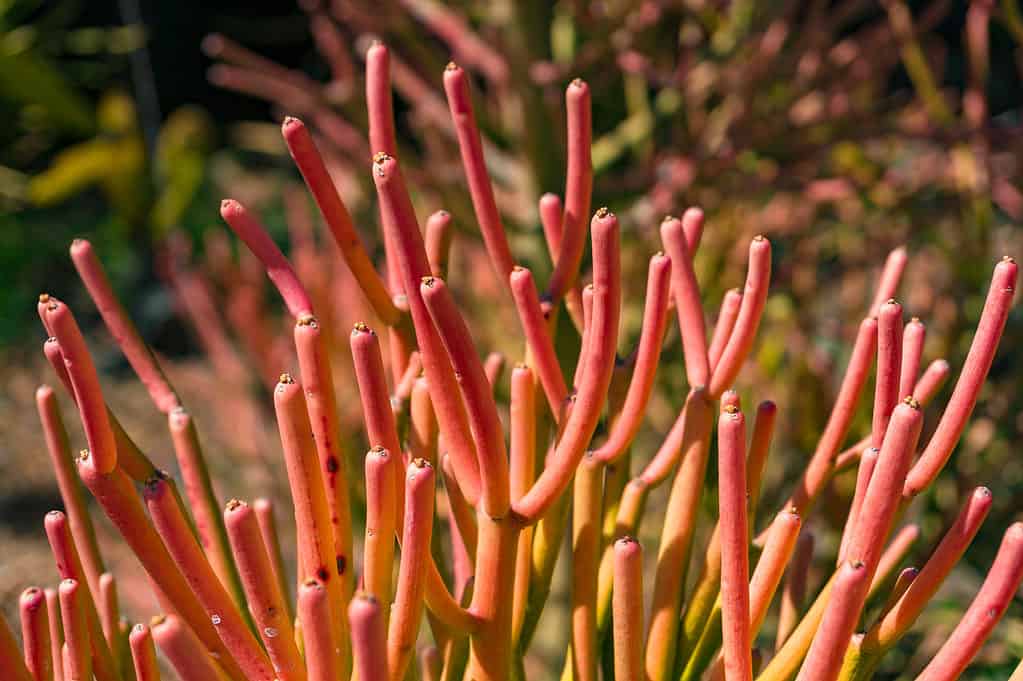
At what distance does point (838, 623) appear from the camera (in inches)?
9.5

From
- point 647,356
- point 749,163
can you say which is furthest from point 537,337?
point 749,163

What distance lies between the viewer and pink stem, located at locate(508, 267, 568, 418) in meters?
0.30

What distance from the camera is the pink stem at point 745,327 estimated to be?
320 mm

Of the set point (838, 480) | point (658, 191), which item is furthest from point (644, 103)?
point (838, 480)

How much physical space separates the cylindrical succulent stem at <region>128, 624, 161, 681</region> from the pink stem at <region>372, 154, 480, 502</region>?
10 cm

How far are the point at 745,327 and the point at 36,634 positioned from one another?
24 cm

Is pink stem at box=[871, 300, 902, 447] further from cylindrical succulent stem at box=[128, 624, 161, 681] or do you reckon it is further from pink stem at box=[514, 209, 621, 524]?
cylindrical succulent stem at box=[128, 624, 161, 681]

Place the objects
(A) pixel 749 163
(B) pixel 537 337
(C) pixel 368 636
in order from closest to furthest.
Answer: (C) pixel 368 636, (B) pixel 537 337, (A) pixel 749 163

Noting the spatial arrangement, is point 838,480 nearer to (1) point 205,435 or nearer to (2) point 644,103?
(2) point 644,103

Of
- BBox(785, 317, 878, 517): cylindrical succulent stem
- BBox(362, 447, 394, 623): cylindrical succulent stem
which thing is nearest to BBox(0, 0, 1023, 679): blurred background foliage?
BBox(785, 317, 878, 517): cylindrical succulent stem

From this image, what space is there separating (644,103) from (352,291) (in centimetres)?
38

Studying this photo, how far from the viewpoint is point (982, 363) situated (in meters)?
0.27

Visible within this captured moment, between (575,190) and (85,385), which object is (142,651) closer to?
(85,385)

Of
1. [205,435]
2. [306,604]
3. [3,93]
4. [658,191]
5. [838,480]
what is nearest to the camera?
[306,604]
